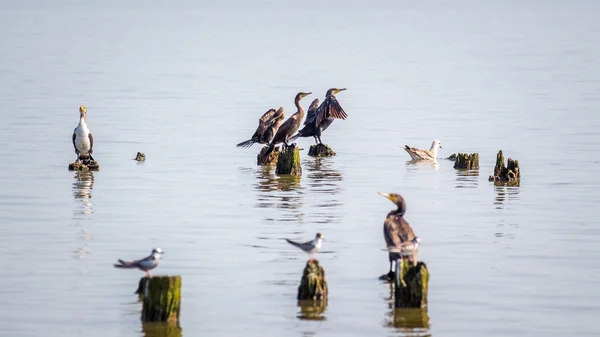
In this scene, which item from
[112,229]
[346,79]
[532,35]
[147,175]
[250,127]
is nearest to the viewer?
[112,229]

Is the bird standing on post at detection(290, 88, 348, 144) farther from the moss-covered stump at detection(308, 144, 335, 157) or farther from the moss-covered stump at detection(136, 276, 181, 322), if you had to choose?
the moss-covered stump at detection(136, 276, 181, 322)

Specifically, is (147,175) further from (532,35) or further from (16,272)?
(532,35)

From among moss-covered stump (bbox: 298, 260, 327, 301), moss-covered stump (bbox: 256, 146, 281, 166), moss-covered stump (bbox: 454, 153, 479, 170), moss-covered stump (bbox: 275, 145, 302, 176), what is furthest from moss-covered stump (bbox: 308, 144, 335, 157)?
moss-covered stump (bbox: 298, 260, 327, 301)

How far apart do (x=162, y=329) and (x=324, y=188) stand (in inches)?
367

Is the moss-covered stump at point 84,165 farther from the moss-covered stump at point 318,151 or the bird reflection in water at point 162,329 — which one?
the bird reflection in water at point 162,329

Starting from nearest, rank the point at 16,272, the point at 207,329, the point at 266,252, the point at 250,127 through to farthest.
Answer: the point at 207,329 < the point at 16,272 < the point at 266,252 < the point at 250,127

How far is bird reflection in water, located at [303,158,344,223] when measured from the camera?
62.4 feet

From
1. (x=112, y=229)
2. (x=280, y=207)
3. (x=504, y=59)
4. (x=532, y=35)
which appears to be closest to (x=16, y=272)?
(x=112, y=229)

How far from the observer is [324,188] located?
21719 mm

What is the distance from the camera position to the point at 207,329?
12.9 metres

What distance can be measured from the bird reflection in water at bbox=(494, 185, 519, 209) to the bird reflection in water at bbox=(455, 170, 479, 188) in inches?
21.8

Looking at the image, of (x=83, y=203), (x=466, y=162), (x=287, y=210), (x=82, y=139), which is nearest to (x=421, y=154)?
(x=466, y=162)

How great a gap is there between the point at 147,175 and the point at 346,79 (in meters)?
31.5

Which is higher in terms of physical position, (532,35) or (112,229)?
(532,35)
